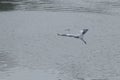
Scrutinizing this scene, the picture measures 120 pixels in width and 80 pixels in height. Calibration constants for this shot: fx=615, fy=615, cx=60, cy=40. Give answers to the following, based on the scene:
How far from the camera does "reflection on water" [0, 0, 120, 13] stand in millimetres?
Result: 32844

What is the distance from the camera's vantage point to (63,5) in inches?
1356

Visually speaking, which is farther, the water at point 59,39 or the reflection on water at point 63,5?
the reflection on water at point 63,5

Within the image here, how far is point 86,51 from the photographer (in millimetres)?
23734

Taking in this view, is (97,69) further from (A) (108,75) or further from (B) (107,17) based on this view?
(B) (107,17)

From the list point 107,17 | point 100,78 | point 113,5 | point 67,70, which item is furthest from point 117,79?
point 113,5

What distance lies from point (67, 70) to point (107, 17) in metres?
9.80

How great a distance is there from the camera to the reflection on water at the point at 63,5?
108ft

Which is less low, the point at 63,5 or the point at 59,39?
the point at 63,5

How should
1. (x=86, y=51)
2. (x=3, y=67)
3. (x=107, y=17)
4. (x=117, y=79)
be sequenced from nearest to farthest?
1. (x=117, y=79)
2. (x=3, y=67)
3. (x=86, y=51)
4. (x=107, y=17)

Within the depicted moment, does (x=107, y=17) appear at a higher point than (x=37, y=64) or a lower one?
higher

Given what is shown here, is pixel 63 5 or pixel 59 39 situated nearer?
pixel 59 39

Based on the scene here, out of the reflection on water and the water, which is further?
the reflection on water

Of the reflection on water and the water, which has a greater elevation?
the reflection on water

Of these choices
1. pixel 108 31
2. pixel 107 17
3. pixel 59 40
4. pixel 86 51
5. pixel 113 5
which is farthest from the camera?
pixel 113 5
